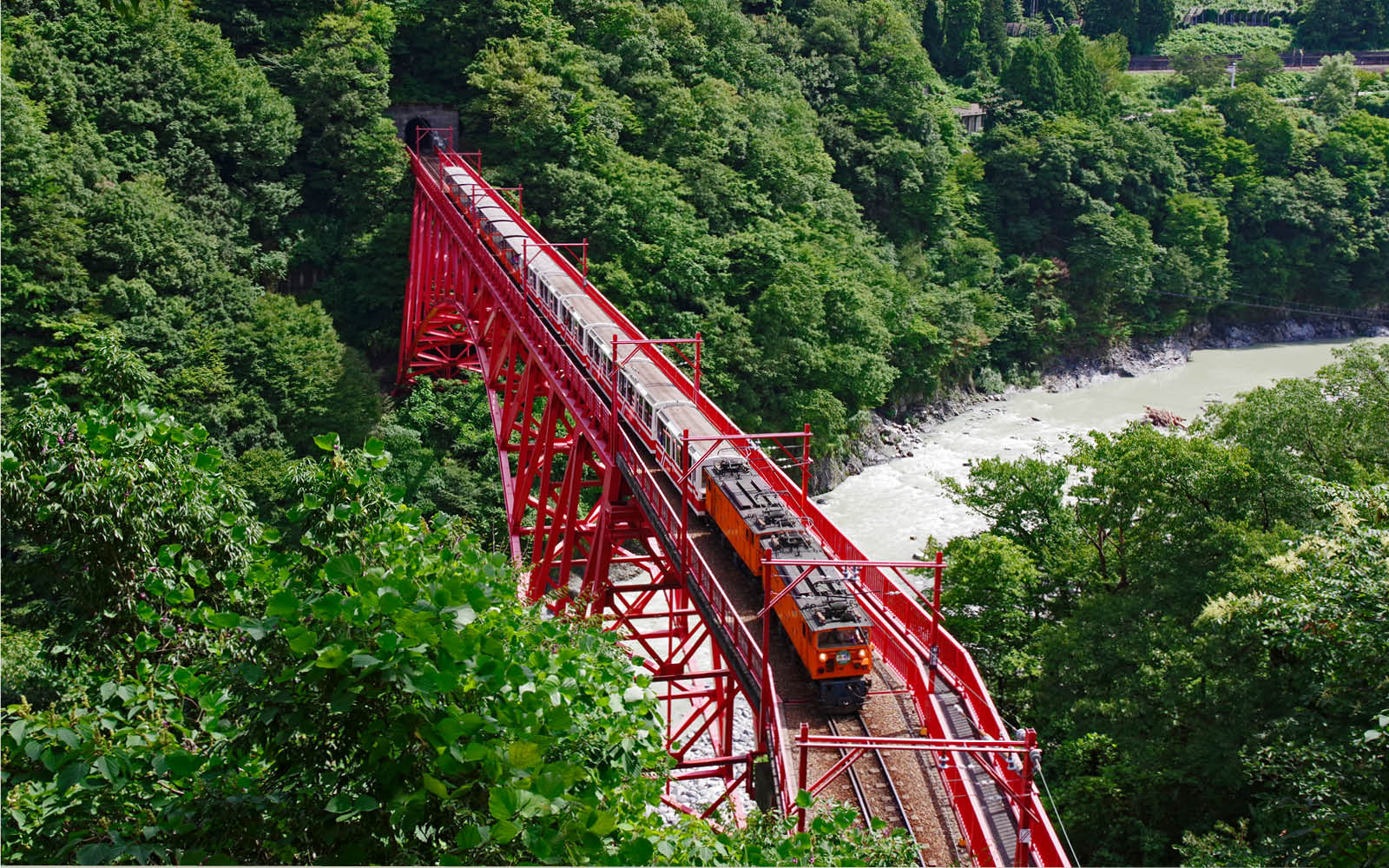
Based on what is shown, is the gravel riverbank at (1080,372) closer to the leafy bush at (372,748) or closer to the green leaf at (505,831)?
the leafy bush at (372,748)

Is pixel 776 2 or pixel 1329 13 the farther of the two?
pixel 1329 13

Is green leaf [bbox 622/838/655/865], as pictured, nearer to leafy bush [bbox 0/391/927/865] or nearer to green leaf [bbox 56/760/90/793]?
leafy bush [bbox 0/391/927/865]

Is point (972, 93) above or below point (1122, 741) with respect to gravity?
above

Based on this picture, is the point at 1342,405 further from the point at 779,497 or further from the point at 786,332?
the point at 786,332

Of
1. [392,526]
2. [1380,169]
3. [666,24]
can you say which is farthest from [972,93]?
[392,526]

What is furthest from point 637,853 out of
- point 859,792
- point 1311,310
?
point 1311,310
